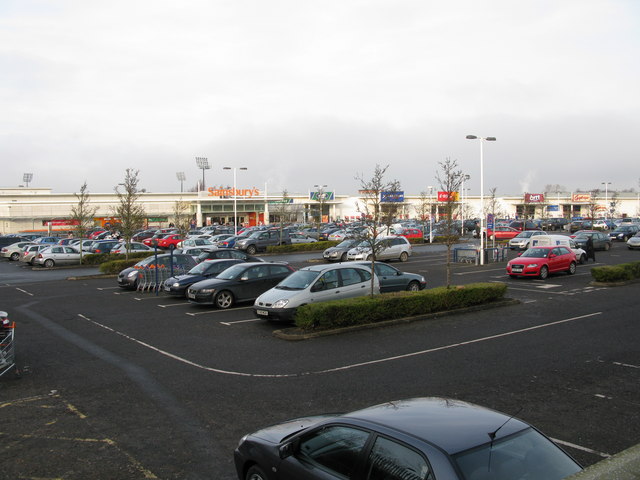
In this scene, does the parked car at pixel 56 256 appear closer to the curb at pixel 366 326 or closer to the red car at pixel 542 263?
the curb at pixel 366 326

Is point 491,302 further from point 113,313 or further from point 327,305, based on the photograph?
point 113,313

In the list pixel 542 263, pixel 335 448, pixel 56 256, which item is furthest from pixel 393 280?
pixel 56 256

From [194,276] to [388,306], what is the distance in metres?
8.18

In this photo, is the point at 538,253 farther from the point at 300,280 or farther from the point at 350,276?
the point at 300,280

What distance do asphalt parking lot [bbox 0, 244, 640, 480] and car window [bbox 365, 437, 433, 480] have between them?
8.92 ft

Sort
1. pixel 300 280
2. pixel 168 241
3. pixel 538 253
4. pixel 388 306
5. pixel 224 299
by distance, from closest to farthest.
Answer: pixel 388 306 → pixel 300 280 → pixel 224 299 → pixel 538 253 → pixel 168 241

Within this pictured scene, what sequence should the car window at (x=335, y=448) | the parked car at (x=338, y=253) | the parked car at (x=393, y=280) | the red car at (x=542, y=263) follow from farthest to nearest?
the parked car at (x=338, y=253)
the red car at (x=542, y=263)
the parked car at (x=393, y=280)
the car window at (x=335, y=448)

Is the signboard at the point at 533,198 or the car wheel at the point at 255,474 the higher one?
the signboard at the point at 533,198

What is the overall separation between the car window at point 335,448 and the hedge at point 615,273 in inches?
802

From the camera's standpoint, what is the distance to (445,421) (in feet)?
12.8

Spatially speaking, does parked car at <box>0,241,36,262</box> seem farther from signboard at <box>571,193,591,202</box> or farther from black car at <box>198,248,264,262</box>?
signboard at <box>571,193,591,202</box>

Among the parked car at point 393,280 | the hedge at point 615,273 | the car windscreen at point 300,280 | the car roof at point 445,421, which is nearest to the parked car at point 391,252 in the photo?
the hedge at point 615,273

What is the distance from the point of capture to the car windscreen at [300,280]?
1467 cm

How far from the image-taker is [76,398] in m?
8.55
